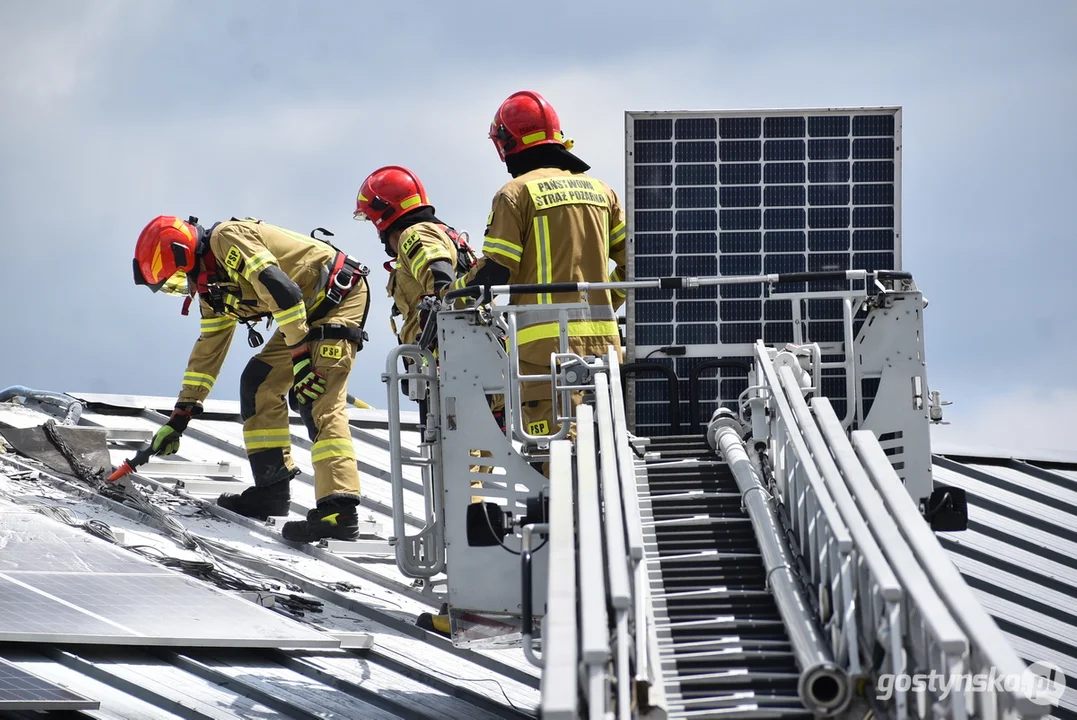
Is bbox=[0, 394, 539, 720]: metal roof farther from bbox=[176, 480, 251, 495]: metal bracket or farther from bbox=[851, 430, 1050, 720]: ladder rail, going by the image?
bbox=[851, 430, 1050, 720]: ladder rail

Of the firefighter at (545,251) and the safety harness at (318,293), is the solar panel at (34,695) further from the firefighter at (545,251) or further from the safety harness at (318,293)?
the safety harness at (318,293)

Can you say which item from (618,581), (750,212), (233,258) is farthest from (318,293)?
(618,581)

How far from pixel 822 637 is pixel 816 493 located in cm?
58

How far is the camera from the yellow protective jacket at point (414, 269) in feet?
34.9

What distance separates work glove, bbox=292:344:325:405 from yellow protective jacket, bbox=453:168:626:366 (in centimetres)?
183

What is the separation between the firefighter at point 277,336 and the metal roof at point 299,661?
0.38 metres

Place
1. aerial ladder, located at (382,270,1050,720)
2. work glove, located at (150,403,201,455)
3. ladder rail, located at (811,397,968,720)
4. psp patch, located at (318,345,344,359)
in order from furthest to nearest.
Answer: work glove, located at (150,403,201,455), psp patch, located at (318,345,344,359), aerial ladder, located at (382,270,1050,720), ladder rail, located at (811,397,968,720)

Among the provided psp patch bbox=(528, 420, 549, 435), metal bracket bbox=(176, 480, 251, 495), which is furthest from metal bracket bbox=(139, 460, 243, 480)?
psp patch bbox=(528, 420, 549, 435)

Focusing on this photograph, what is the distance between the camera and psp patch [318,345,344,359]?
1045 centimetres

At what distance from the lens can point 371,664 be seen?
26.2ft

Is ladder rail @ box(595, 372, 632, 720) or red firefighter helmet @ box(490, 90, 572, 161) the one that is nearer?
ladder rail @ box(595, 372, 632, 720)

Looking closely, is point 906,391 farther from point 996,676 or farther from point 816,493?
point 996,676

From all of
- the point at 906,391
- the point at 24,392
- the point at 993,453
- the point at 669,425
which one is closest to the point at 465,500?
the point at 669,425

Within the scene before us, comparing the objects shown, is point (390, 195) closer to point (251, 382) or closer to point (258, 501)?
point (251, 382)
